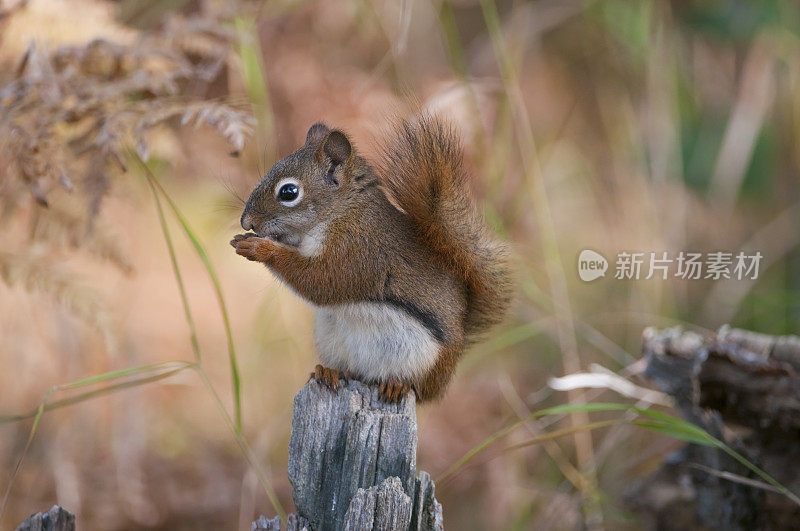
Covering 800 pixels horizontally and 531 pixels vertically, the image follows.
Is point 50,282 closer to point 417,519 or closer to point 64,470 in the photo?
point 64,470

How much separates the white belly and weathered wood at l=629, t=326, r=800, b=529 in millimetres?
836

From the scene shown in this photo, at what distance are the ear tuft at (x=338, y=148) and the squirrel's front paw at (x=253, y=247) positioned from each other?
27 centimetres

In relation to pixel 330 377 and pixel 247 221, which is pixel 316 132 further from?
pixel 330 377

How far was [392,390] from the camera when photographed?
1.86 metres

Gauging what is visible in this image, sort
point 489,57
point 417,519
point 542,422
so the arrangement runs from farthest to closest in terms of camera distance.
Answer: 1. point 489,57
2. point 542,422
3. point 417,519

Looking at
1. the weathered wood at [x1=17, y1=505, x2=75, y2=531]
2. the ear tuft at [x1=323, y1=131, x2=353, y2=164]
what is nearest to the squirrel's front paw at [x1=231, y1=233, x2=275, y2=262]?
the ear tuft at [x1=323, y1=131, x2=353, y2=164]

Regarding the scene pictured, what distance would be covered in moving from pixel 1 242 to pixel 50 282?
57 centimetres

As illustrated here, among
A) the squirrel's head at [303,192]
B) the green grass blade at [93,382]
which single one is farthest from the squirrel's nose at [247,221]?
the green grass blade at [93,382]

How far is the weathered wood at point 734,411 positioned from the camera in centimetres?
220

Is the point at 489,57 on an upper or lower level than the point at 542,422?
upper

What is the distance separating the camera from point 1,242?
2854 mm

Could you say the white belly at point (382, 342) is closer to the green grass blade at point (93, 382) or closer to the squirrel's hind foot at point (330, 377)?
the squirrel's hind foot at point (330, 377)

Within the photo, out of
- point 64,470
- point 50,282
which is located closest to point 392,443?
point 50,282

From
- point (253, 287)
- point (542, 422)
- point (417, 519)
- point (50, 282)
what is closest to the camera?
point (417, 519)
